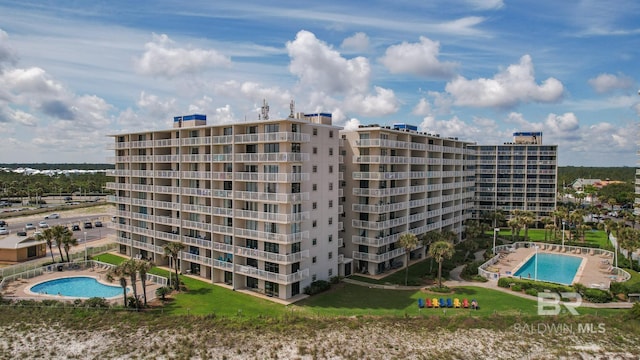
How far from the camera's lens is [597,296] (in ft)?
152

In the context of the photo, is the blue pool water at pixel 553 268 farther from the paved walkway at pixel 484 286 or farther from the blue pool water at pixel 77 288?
the blue pool water at pixel 77 288

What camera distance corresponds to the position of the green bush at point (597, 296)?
4616 centimetres

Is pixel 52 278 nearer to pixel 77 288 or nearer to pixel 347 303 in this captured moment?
pixel 77 288

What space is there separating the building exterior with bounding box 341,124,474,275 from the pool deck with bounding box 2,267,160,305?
84.4 feet

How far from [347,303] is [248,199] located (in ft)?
52.6

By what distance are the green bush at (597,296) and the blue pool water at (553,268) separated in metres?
9.05

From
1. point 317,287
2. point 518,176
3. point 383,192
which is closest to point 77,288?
point 317,287

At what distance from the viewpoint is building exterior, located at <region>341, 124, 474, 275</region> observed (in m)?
56.4

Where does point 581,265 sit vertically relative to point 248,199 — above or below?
below

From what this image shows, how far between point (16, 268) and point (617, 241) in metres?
87.1

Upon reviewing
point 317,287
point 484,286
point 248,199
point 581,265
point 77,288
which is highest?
point 248,199

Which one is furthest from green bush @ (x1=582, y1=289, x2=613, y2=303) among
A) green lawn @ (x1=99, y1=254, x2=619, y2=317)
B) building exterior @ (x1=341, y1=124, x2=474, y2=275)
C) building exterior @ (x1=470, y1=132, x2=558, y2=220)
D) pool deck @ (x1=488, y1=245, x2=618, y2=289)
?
building exterior @ (x1=470, y1=132, x2=558, y2=220)

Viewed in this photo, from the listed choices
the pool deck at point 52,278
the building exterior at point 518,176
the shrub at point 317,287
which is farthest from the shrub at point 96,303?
the building exterior at point 518,176

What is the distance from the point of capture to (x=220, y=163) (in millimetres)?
52000
